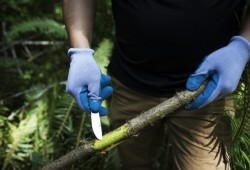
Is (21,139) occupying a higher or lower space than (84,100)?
lower

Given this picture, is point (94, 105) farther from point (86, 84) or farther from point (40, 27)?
point (40, 27)

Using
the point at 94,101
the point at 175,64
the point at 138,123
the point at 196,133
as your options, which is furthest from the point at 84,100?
the point at 196,133

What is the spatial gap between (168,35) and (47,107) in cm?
164

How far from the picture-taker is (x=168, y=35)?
172 cm

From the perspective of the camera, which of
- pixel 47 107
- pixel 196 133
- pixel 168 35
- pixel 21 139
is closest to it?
pixel 168 35

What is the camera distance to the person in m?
1.58

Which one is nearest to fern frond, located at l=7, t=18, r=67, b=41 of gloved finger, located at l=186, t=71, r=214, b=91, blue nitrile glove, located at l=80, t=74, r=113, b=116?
blue nitrile glove, located at l=80, t=74, r=113, b=116

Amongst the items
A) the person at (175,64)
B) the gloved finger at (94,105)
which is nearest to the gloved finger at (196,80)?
the person at (175,64)

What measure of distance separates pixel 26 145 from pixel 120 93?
1.13 metres

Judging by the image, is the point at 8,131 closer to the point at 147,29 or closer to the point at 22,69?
the point at 22,69

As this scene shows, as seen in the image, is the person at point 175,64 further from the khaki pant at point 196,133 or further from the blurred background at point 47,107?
the blurred background at point 47,107

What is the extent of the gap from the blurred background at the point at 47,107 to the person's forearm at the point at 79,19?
56cm

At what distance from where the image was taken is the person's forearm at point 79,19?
183 cm

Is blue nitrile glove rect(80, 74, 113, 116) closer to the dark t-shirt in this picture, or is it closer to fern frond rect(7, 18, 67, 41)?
the dark t-shirt
